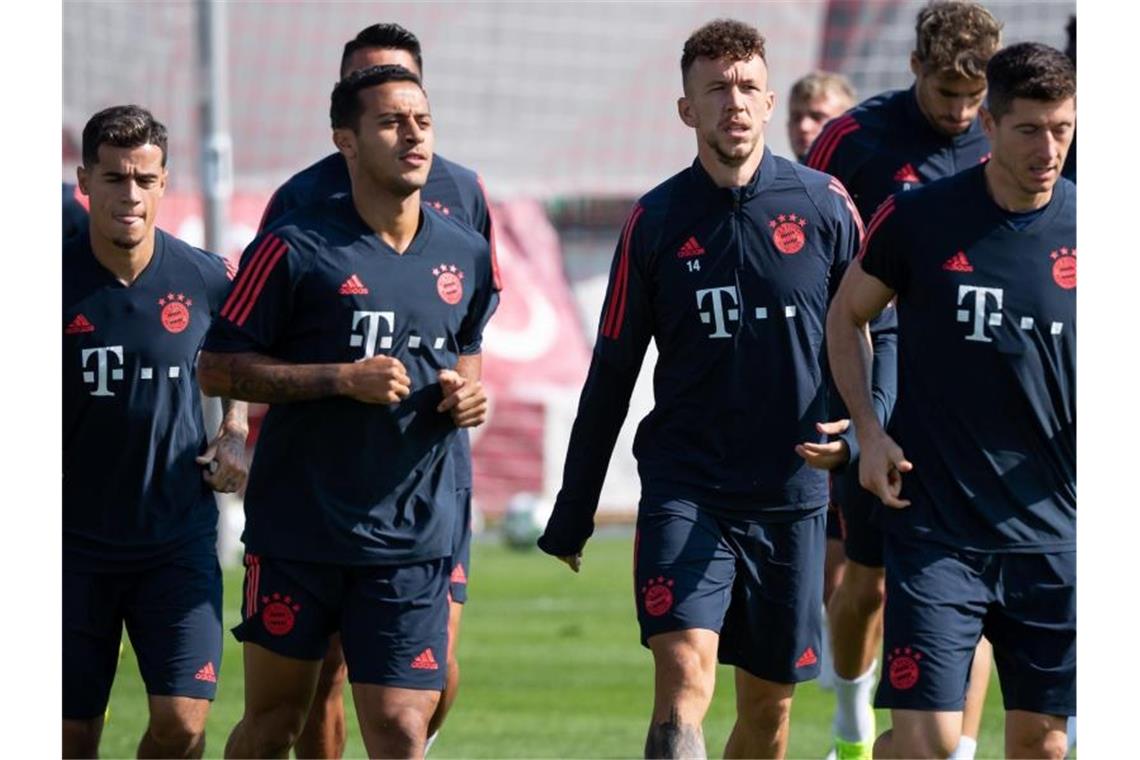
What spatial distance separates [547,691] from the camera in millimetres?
11516

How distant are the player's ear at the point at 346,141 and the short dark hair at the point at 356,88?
16 millimetres

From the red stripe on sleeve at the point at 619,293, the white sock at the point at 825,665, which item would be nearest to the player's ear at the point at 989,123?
the red stripe on sleeve at the point at 619,293

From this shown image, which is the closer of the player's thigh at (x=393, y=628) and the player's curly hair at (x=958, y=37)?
the player's thigh at (x=393, y=628)

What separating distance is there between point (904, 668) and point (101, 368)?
2.83 m

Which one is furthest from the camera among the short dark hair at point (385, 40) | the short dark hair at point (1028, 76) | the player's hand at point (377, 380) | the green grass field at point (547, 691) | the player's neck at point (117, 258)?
the green grass field at point (547, 691)

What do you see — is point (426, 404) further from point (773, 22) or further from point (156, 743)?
point (773, 22)

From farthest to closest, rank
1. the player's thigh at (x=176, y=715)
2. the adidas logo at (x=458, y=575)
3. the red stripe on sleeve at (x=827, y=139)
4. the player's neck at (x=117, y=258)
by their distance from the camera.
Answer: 1. the red stripe on sleeve at (x=827, y=139)
2. the adidas logo at (x=458, y=575)
3. the player's neck at (x=117, y=258)
4. the player's thigh at (x=176, y=715)

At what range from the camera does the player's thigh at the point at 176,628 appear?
7.05 meters

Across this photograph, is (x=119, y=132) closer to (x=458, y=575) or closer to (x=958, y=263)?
(x=458, y=575)

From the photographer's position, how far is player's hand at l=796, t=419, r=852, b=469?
638 centimetres

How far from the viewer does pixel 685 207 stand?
6.80 meters

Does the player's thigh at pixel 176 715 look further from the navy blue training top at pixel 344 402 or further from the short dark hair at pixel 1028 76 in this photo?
the short dark hair at pixel 1028 76

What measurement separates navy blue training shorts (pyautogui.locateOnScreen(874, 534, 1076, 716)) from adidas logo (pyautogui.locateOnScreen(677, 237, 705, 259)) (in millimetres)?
1123

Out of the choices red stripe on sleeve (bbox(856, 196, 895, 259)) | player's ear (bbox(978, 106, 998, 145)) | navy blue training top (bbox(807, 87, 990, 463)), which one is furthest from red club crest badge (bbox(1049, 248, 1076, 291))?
navy blue training top (bbox(807, 87, 990, 463))
